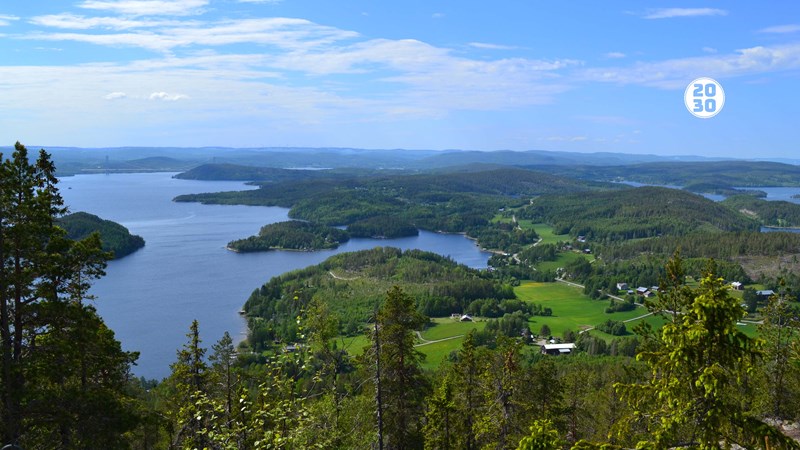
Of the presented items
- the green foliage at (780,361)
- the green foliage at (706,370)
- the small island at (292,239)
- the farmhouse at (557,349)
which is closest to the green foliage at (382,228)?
the small island at (292,239)

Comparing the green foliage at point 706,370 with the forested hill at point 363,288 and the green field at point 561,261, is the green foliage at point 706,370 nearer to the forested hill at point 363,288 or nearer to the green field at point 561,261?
the forested hill at point 363,288

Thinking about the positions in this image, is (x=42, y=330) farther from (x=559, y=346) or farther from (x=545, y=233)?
(x=545, y=233)

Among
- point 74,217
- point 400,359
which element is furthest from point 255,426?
point 74,217

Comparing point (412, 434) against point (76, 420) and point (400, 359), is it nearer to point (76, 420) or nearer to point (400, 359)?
point (400, 359)

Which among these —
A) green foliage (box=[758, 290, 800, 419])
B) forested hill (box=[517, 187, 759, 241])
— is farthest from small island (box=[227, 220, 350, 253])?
green foliage (box=[758, 290, 800, 419])

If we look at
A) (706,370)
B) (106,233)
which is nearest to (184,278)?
(106,233)

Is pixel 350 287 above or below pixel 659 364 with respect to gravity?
below
